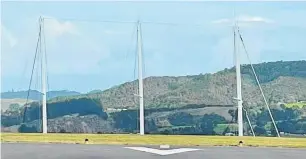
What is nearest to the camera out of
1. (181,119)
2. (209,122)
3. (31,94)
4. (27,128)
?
(27,128)

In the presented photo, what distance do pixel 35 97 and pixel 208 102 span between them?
15772 mm

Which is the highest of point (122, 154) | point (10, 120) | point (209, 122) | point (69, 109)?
point (69, 109)

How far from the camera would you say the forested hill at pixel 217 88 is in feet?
149

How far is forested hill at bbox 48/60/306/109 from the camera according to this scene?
149 ft

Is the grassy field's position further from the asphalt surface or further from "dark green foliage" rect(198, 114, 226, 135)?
"dark green foliage" rect(198, 114, 226, 135)

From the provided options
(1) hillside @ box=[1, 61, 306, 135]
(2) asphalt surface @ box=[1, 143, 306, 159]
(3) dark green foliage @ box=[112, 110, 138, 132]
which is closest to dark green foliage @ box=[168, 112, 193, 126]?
(1) hillside @ box=[1, 61, 306, 135]

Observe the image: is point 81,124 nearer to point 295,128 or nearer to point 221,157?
point 295,128

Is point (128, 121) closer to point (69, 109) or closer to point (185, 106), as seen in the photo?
point (69, 109)

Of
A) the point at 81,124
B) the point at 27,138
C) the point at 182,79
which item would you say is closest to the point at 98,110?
the point at 81,124

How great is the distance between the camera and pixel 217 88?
52781 mm

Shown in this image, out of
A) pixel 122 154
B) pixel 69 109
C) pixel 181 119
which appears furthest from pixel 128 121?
pixel 122 154

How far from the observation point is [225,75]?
50.8 m

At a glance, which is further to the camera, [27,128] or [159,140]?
→ [27,128]

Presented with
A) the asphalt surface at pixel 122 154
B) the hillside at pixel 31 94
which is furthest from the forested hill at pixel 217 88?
the asphalt surface at pixel 122 154
